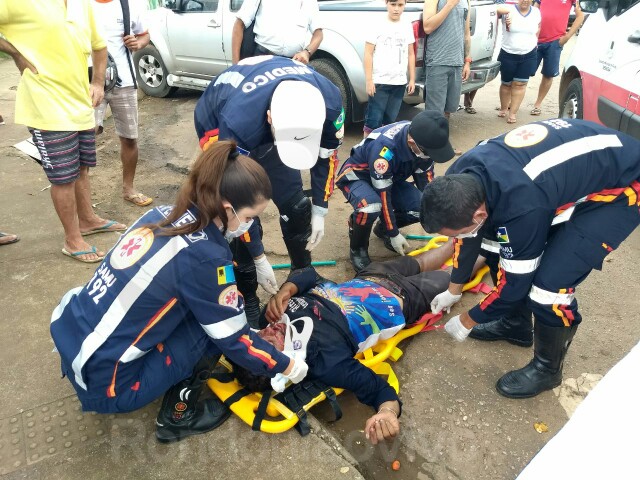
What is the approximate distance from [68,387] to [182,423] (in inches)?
26.4

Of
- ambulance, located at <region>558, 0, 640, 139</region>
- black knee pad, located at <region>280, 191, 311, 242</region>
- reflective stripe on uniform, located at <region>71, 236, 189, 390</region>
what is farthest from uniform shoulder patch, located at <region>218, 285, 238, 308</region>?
ambulance, located at <region>558, 0, 640, 139</region>

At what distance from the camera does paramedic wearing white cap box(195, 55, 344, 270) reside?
2.22 m

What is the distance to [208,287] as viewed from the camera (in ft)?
6.04

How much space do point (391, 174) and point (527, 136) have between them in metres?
1.20

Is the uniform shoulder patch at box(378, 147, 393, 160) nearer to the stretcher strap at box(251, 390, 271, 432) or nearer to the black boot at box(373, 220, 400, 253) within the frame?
the black boot at box(373, 220, 400, 253)

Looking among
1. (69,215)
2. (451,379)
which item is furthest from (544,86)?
(69,215)

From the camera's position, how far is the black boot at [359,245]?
3.48 meters

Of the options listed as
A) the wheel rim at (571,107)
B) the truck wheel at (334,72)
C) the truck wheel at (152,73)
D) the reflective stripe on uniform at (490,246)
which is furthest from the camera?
the truck wheel at (152,73)

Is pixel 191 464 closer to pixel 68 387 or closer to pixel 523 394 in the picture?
pixel 68 387

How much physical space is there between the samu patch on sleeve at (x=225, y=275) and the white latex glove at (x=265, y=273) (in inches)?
37.9

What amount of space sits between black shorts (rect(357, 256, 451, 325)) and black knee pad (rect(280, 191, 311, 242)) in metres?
0.46

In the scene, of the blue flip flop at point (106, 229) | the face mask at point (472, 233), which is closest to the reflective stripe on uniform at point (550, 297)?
the face mask at point (472, 233)

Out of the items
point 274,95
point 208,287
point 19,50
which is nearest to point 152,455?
point 208,287

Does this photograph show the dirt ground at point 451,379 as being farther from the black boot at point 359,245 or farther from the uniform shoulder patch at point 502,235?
the uniform shoulder patch at point 502,235
